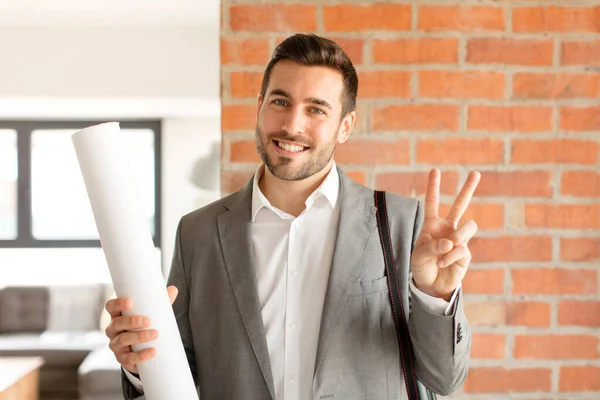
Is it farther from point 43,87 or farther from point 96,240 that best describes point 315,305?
point 96,240

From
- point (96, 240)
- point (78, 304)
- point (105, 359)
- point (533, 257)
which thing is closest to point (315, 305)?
point (533, 257)

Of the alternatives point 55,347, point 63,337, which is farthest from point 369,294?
point 63,337

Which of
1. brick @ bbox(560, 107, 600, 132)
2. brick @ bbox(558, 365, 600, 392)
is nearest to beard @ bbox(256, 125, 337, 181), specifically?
brick @ bbox(560, 107, 600, 132)

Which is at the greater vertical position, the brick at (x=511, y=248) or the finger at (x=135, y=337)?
the brick at (x=511, y=248)

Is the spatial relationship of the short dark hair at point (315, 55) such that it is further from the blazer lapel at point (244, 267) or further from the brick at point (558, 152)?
the brick at point (558, 152)

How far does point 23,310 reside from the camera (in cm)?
593

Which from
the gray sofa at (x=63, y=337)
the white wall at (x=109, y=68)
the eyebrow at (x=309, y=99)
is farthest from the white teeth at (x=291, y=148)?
the white wall at (x=109, y=68)

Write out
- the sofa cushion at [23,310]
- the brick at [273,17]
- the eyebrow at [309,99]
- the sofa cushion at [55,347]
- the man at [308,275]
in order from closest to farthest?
1. the man at [308,275]
2. the eyebrow at [309,99]
3. the brick at [273,17]
4. the sofa cushion at [55,347]
5. the sofa cushion at [23,310]

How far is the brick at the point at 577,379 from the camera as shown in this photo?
1.67 metres

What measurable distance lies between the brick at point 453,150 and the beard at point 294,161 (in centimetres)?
46

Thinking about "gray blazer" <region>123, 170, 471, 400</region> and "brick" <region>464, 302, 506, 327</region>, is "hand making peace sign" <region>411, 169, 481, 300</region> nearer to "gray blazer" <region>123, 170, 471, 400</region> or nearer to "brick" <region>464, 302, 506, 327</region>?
"gray blazer" <region>123, 170, 471, 400</region>

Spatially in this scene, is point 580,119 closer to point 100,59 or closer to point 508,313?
point 508,313

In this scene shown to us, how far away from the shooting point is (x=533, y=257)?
1.66m

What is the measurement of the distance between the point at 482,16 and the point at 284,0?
22.5 inches
